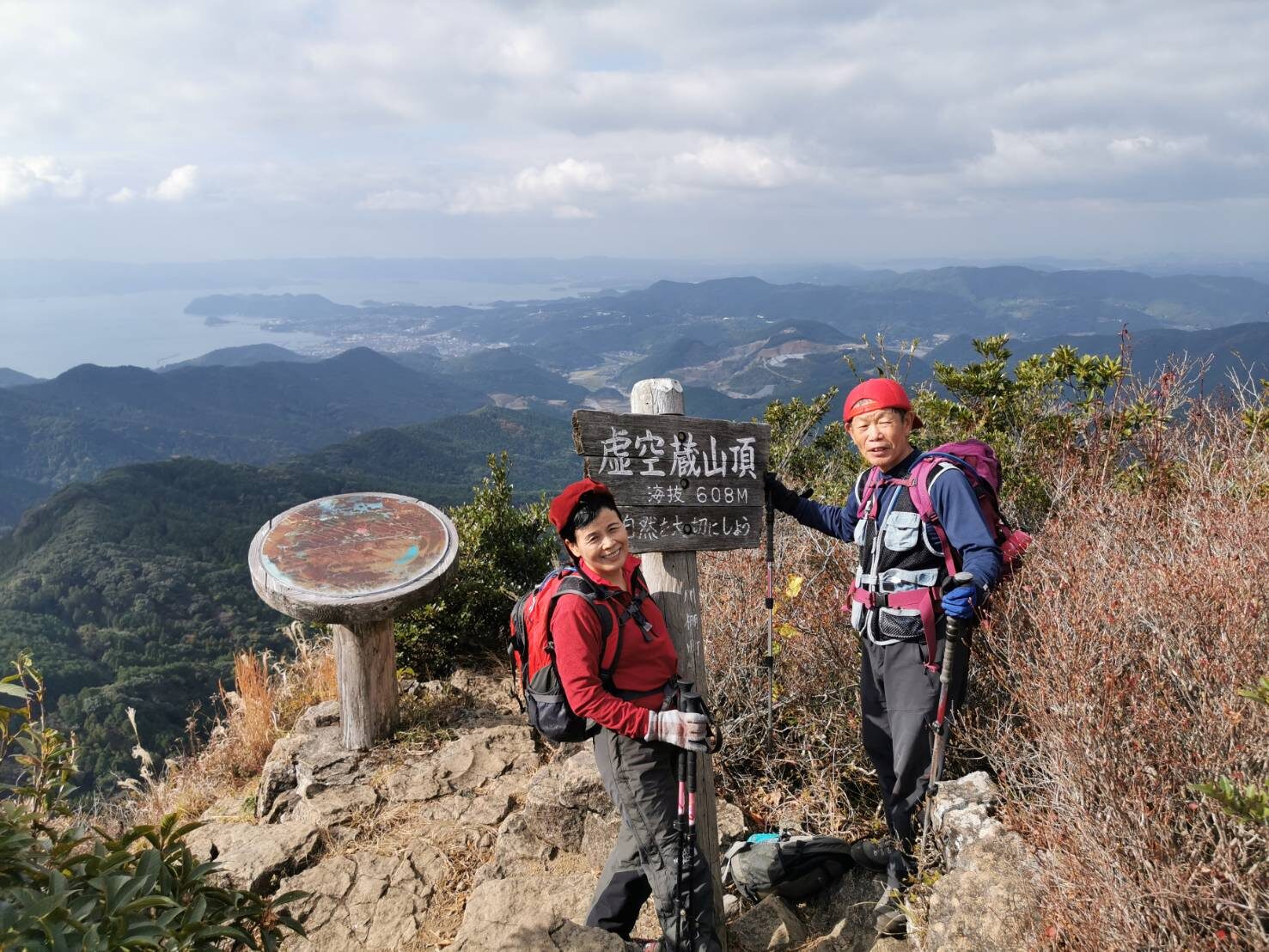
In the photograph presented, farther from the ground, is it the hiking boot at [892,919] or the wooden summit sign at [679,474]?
the wooden summit sign at [679,474]

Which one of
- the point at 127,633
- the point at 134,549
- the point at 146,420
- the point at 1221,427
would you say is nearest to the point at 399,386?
the point at 146,420

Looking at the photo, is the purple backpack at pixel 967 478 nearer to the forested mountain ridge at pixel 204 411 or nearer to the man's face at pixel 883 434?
the man's face at pixel 883 434

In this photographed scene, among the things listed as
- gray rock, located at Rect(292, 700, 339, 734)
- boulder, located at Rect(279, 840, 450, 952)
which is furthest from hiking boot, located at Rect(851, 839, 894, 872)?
gray rock, located at Rect(292, 700, 339, 734)

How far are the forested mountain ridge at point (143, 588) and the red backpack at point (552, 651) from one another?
2325 centimetres

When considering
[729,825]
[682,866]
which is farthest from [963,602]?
[729,825]

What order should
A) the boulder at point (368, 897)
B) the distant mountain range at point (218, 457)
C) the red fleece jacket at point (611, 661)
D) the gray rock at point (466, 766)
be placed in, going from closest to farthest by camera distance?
the red fleece jacket at point (611, 661) < the boulder at point (368, 897) < the gray rock at point (466, 766) < the distant mountain range at point (218, 457)

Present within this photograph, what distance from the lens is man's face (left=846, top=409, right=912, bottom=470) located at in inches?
111

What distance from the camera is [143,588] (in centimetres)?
4306

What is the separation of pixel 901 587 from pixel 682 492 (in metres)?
0.87

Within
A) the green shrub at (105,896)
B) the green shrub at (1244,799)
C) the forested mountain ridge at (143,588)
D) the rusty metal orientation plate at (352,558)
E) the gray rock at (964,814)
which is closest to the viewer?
the green shrub at (105,896)

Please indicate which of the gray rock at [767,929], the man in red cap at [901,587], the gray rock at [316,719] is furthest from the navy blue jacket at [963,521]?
the gray rock at [316,719]

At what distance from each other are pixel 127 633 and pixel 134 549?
1162 centimetres

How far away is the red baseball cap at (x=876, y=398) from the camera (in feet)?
9.25

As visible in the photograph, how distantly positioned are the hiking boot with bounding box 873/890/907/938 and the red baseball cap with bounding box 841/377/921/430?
178cm
